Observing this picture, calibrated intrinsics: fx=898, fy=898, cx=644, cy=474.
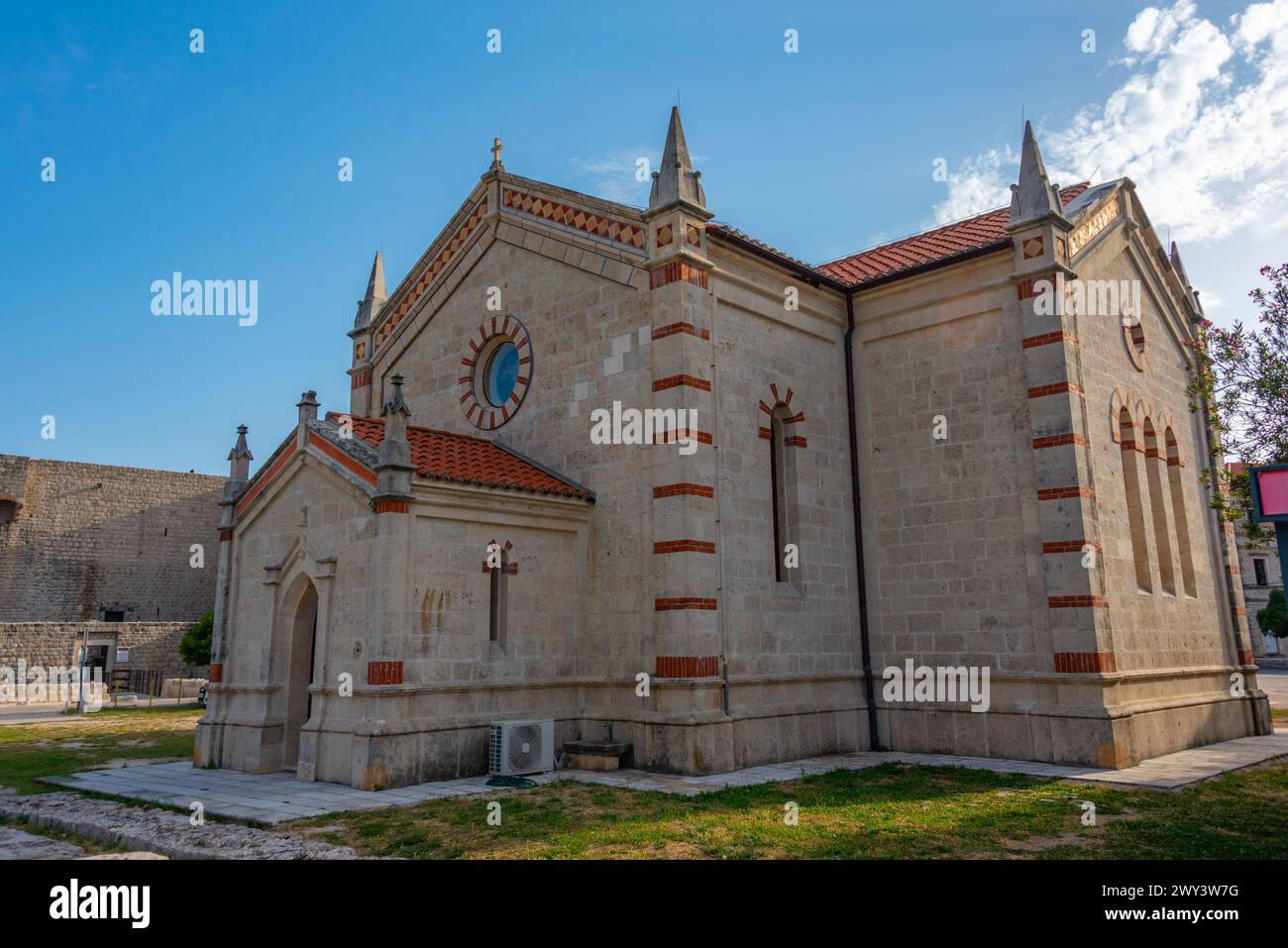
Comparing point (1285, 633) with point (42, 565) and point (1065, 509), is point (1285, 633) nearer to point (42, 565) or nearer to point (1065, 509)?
point (1065, 509)

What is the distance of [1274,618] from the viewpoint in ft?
182

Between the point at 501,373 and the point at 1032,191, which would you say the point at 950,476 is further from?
the point at 501,373

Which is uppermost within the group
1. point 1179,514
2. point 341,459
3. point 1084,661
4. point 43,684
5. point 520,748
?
point 341,459

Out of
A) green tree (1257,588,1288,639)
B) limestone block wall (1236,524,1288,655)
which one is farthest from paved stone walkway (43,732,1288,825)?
limestone block wall (1236,524,1288,655)

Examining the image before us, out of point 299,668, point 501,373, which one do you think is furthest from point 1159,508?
point 299,668

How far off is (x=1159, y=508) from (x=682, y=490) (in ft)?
35.0

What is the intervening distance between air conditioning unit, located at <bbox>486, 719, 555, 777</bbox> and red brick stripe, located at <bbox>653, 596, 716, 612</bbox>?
8.16 feet

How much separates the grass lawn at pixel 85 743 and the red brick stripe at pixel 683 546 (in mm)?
9439

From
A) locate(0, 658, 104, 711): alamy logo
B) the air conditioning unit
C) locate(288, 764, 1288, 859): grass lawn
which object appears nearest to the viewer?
locate(288, 764, 1288, 859): grass lawn

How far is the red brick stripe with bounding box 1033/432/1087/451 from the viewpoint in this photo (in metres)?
14.7

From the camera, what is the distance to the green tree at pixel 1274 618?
54750 mm
